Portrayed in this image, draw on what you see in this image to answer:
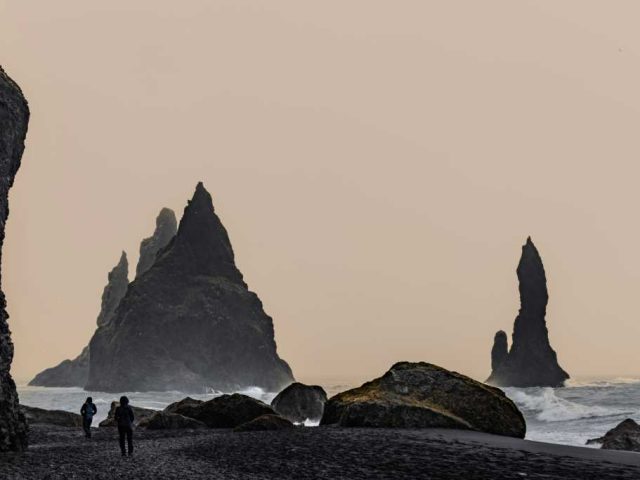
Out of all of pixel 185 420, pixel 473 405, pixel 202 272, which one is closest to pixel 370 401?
pixel 473 405

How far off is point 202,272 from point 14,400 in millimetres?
150304

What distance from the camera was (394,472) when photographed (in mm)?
15938

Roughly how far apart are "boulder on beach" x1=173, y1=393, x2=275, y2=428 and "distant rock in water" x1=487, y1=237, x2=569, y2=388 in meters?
143

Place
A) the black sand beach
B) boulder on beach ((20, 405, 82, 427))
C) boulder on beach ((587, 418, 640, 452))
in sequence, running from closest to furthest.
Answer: the black sand beach, boulder on beach ((587, 418, 640, 452)), boulder on beach ((20, 405, 82, 427))

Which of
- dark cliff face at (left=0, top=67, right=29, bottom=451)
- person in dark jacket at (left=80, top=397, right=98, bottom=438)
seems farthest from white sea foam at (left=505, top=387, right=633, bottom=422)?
dark cliff face at (left=0, top=67, right=29, bottom=451)

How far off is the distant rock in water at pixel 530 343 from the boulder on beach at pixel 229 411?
5614 inches

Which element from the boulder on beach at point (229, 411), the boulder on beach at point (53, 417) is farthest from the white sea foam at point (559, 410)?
the boulder on beach at point (53, 417)

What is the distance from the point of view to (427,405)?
3034 cm

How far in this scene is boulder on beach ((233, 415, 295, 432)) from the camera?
31594mm

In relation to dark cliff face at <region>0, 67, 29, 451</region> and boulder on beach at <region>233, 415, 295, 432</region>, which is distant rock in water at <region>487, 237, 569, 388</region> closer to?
boulder on beach at <region>233, 415, 295, 432</region>

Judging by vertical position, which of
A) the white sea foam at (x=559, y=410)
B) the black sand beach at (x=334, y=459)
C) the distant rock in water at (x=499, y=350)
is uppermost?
the distant rock in water at (x=499, y=350)

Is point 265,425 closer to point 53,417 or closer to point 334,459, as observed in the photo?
point 334,459

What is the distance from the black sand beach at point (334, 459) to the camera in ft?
53.3

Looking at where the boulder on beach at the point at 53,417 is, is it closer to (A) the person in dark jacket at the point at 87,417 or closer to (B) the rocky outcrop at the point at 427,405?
(A) the person in dark jacket at the point at 87,417
